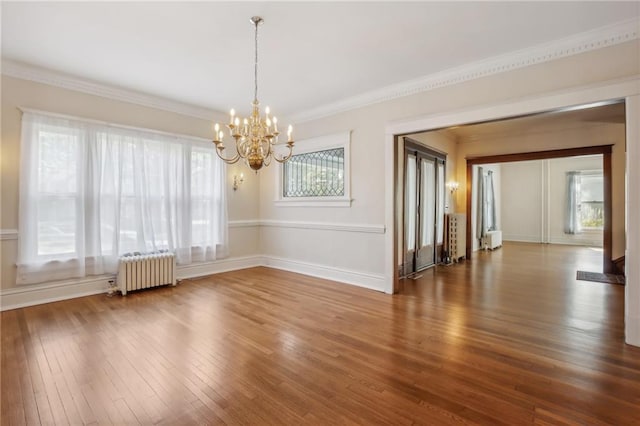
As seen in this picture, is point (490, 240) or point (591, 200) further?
point (591, 200)

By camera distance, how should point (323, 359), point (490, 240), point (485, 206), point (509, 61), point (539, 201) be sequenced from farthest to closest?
point (539, 201) → point (485, 206) → point (490, 240) → point (509, 61) → point (323, 359)

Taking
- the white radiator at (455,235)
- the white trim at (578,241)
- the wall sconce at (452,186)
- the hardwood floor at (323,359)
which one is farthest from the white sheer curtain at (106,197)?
the white trim at (578,241)

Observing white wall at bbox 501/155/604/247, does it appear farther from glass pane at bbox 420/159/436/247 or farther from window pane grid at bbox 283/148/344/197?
window pane grid at bbox 283/148/344/197

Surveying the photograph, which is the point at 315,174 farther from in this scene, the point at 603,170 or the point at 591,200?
the point at 591,200

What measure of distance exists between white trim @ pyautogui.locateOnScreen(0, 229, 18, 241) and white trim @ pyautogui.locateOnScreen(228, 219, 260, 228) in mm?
3063

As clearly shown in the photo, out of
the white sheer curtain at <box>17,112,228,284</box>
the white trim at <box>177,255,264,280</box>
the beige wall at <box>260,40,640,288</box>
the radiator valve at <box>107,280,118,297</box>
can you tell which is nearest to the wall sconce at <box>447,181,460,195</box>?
the beige wall at <box>260,40,640,288</box>

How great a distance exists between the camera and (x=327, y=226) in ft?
18.1

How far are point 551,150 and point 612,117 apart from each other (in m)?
1.11

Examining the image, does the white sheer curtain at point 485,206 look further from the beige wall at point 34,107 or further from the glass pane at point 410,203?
the beige wall at point 34,107

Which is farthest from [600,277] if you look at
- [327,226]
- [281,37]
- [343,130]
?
[281,37]

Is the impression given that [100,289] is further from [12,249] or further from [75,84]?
[75,84]

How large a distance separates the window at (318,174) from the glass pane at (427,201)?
1889mm

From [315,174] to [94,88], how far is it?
361 cm

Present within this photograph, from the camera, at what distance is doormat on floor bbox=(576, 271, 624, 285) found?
17.2 feet
